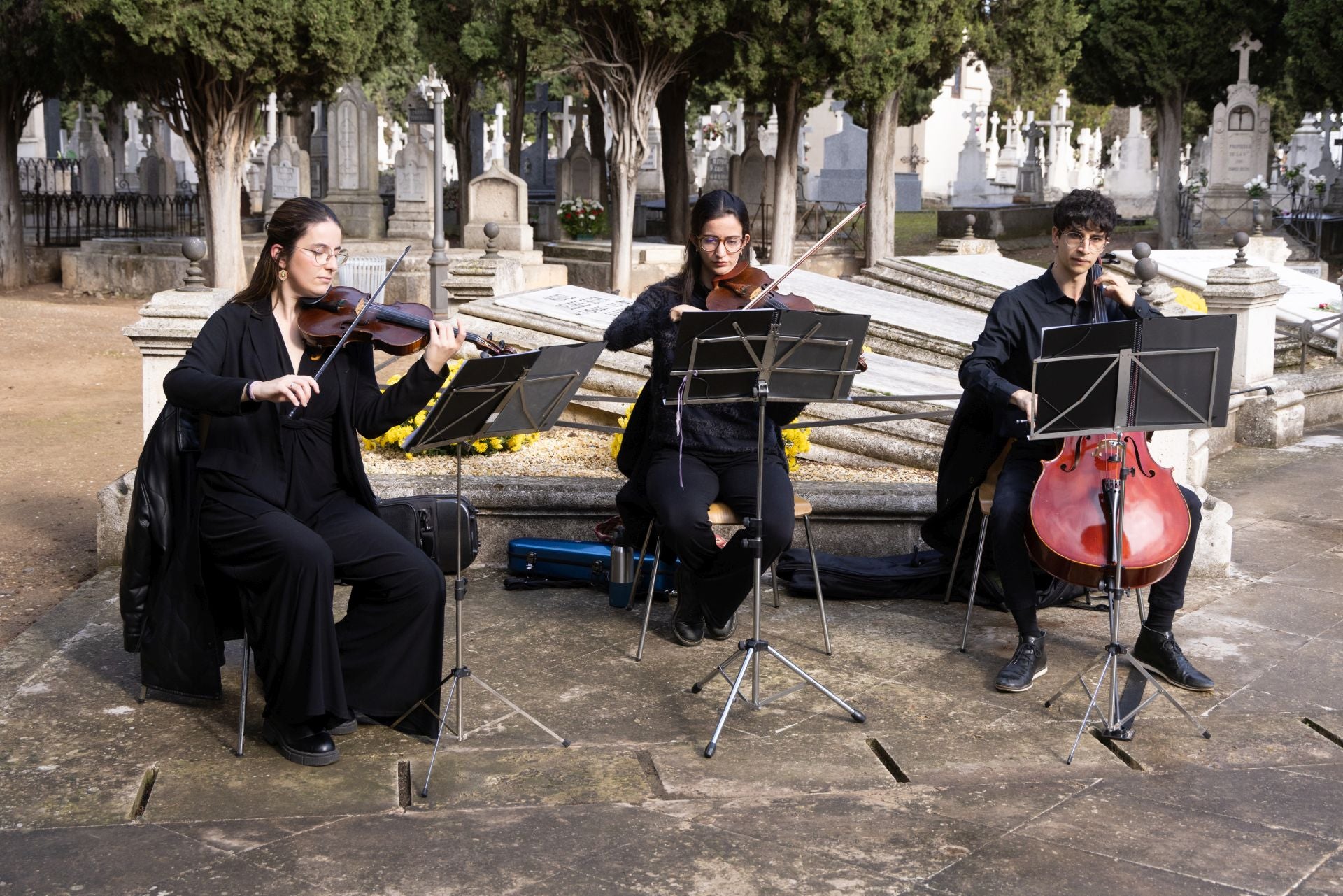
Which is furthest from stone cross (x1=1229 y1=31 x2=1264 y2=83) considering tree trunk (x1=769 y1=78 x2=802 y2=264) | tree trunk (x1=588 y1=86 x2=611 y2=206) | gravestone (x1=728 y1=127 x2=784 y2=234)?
tree trunk (x1=588 y1=86 x2=611 y2=206)

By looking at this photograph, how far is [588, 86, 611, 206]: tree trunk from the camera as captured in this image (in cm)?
2411

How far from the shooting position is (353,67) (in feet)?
58.4

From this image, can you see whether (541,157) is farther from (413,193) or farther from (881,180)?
(881,180)

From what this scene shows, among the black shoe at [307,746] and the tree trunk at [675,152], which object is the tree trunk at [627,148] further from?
the black shoe at [307,746]

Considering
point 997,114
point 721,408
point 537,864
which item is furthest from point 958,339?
point 997,114

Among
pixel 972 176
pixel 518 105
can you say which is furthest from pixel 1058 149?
pixel 518 105

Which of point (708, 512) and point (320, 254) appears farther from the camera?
point (708, 512)

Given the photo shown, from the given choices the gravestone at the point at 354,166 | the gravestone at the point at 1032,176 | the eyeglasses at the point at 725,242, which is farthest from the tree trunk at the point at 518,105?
the eyeglasses at the point at 725,242

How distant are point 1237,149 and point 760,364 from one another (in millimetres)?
22556

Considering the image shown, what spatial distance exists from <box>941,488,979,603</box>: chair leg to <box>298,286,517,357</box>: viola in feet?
6.71

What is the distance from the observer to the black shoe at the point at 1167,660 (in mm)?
4949

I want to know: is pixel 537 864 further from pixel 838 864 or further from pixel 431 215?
pixel 431 215

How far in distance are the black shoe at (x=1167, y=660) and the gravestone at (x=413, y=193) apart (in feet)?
55.5

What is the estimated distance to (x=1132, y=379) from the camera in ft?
14.4
